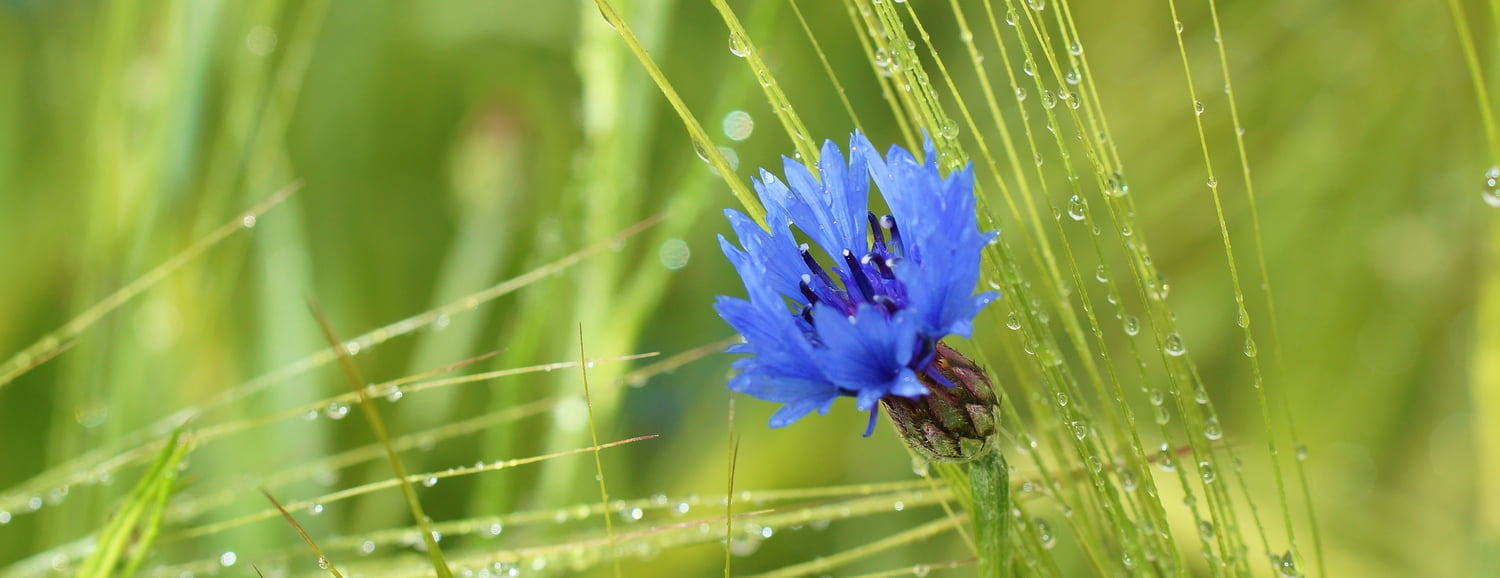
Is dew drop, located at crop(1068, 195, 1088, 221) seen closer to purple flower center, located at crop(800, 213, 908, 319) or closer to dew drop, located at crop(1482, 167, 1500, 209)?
purple flower center, located at crop(800, 213, 908, 319)

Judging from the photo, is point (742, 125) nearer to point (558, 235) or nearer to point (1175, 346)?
point (558, 235)

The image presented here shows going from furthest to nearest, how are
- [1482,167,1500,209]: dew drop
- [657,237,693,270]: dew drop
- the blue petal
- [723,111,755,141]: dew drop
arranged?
[723,111,755,141]: dew drop < [657,237,693,270]: dew drop < [1482,167,1500,209]: dew drop < the blue petal

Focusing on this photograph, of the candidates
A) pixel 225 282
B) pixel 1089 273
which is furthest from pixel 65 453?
pixel 1089 273

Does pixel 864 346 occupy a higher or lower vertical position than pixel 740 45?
lower

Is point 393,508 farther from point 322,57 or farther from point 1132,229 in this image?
point 1132,229

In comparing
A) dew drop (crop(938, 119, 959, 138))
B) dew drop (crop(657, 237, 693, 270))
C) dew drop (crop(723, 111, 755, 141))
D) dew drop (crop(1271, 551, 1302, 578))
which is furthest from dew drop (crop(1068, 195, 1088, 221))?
dew drop (crop(723, 111, 755, 141))

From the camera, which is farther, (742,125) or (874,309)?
(742,125)

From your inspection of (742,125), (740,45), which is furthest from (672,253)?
(740,45)
